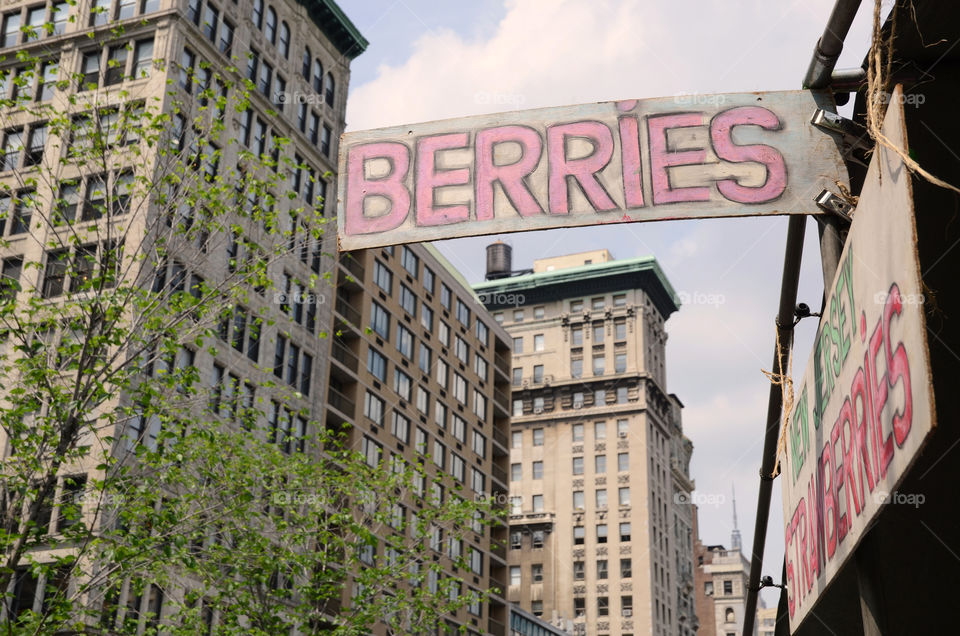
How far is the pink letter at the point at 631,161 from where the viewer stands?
16.3 ft

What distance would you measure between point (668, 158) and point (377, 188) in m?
1.45

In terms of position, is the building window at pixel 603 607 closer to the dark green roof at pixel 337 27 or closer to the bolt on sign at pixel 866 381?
the dark green roof at pixel 337 27

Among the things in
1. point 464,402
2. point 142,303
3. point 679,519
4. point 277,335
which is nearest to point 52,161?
point 277,335

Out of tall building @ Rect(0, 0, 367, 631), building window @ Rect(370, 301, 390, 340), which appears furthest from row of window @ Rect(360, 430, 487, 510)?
tall building @ Rect(0, 0, 367, 631)

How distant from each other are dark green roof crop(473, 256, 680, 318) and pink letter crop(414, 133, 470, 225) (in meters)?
119

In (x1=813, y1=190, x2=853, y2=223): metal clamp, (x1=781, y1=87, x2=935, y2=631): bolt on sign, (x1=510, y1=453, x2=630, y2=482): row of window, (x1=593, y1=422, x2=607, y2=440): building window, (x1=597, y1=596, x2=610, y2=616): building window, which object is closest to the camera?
(x1=781, y1=87, x2=935, y2=631): bolt on sign

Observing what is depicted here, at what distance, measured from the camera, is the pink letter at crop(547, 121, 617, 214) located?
5.00 m

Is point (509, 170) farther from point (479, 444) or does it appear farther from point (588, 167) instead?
point (479, 444)

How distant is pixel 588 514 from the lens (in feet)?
381

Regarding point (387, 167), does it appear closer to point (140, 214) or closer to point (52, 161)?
point (140, 214)

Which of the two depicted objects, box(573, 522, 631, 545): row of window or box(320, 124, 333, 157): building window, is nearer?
box(320, 124, 333, 157): building window

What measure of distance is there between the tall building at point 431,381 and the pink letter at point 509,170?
5295 centimetres

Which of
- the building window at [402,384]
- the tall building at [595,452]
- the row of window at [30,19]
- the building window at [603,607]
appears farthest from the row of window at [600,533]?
→ the row of window at [30,19]

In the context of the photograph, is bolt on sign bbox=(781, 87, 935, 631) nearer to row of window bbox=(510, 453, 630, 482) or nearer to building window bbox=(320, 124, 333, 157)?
building window bbox=(320, 124, 333, 157)
